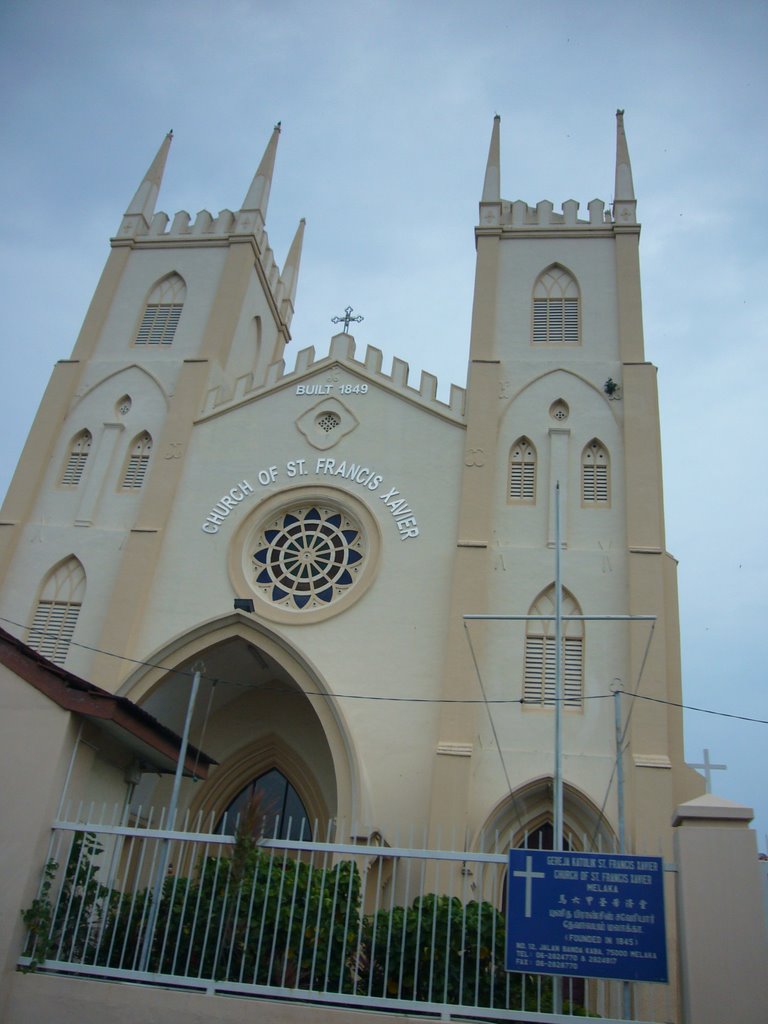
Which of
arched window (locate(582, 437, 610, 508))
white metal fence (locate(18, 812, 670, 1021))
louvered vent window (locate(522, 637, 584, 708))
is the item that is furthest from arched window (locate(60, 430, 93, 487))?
white metal fence (locate(18, 812, 670, 1021))

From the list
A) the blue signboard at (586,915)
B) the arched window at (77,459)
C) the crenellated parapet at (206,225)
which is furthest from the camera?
the crenellated parapet at (206,225)

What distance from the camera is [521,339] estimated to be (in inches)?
772

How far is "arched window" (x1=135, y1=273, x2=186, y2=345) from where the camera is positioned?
21422 millimetres

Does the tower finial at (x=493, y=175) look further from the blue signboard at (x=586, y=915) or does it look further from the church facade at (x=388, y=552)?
the blue signboard at (x=586, y=915)

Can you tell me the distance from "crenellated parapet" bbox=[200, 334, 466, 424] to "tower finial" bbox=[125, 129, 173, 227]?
6805mm

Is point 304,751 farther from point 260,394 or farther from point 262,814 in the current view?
point 262,814

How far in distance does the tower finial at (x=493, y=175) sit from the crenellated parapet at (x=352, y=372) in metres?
5.19

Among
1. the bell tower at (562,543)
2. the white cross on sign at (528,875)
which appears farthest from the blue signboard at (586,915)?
the bell tower at (562,543)

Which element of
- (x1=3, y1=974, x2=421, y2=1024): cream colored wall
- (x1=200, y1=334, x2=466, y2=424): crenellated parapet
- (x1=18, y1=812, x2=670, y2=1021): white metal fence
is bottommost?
(x1=3, y1=974, x2=421, y2=1024): cream colored wall

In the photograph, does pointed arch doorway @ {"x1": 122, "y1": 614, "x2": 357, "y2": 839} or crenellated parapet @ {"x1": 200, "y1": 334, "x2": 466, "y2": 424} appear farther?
crenellated parapet @ {"x1": 200, "y1": 334, "x2": 466, "y2": 424}

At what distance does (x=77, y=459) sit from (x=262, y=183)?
30.7 feet

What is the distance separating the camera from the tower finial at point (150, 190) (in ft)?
78.4

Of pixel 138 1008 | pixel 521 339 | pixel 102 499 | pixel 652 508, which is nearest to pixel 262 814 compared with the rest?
pixel 138 1008

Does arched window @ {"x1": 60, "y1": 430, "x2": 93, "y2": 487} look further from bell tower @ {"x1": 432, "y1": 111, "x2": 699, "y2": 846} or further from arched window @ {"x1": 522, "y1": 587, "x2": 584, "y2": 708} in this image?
arched window @ {"x1": 522, "y1": 587, "x2": 584, "y2": 708}
